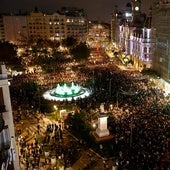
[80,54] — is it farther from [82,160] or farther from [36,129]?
[82,160]

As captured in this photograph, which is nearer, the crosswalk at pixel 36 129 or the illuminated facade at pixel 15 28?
the crosswalk at pixel 36 129

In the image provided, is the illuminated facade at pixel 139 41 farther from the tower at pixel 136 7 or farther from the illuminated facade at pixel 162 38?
the illuminated facade at pixel 162 38

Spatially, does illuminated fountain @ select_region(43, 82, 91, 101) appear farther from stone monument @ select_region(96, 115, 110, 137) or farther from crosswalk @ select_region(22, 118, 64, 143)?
stone monument @ select_region(96, 115, 110, 137)

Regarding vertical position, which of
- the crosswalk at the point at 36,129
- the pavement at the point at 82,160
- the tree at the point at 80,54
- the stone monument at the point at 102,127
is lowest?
the pavement at the point at 82,160

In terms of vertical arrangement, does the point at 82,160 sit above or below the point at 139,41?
below

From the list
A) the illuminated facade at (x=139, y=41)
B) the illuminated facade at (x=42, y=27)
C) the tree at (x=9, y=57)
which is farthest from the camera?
the illuminated facade at (x=42, y=27)

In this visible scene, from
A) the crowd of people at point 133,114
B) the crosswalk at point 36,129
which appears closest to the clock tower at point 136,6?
the crowd of people at point 133,114

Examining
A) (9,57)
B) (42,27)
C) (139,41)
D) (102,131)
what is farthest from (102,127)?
(42,27)

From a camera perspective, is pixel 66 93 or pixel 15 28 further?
pixel 15 28
